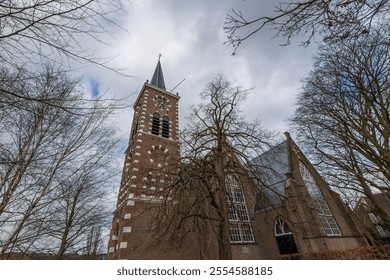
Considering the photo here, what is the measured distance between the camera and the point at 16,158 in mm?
3219

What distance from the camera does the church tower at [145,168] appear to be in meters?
9.18

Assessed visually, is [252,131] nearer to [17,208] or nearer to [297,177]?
[17,208]

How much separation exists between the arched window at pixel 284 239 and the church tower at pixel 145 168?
9950 mm

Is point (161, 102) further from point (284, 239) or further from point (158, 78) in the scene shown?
point (284, 239)

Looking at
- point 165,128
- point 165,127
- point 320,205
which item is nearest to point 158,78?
point 165,127

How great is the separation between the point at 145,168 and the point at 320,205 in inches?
670

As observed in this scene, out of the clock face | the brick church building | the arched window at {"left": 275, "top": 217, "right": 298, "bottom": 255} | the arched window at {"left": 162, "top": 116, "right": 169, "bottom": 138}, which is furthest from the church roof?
the arched window at {"left": 275, "top": 217, "right": 298, "bottom": 255}

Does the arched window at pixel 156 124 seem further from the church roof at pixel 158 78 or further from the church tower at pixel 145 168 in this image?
the church roof at pixel 158 78

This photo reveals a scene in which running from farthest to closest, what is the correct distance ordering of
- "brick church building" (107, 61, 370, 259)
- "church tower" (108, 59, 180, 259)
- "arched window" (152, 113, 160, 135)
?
"arched window" (152, 113, 160, 135) → "brick church building" (107, 61, 370, 259) → "church tower" (108, 59, 180, 259)

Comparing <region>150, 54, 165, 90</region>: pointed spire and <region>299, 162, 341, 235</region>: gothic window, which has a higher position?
<region>150, 54, 165, 90</region>: pointed spire

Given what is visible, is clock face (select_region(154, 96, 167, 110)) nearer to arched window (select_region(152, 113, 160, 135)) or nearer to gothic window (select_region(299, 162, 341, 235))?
arched window (select_region(152, 113, 160, 135))

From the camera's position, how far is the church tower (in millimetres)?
9180
